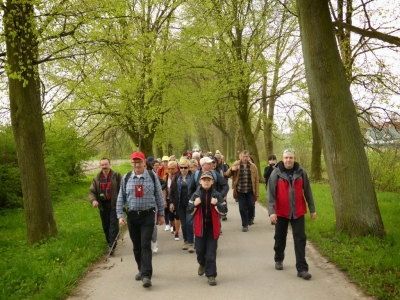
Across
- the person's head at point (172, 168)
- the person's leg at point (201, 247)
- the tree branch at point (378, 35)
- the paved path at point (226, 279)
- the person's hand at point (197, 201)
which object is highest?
the tree branch at point (378, 35)

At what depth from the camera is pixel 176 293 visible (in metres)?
5.38

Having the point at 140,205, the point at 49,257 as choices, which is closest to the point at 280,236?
the point at 140,205

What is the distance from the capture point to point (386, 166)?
15891mm

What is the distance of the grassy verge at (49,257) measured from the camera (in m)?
5.67

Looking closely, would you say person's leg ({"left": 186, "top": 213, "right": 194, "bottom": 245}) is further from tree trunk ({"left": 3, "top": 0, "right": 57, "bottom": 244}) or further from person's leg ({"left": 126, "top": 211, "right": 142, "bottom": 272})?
tree trunk ({"left": 3, "top": 0, "right": 57, "bottom": 244})

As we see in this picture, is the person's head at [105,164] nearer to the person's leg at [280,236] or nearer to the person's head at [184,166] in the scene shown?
the person's head at [184,166]

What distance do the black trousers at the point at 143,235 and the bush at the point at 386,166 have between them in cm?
1166

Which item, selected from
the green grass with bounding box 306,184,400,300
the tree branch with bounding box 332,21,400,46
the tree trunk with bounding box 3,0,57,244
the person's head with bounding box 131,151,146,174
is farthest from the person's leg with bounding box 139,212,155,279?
the tree branch with bounding box 332,21,400,46

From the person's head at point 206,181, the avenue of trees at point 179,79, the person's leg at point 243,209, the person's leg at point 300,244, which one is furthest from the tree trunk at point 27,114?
the person's leg at point 300,244

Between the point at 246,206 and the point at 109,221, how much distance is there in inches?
140

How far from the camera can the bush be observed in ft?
51.0

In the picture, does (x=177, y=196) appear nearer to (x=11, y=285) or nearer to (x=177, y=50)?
(x=11, y=285)

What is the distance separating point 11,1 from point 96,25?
176 centimetres

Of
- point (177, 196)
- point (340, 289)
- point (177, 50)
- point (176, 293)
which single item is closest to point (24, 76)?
point (177, 196)
